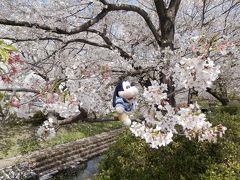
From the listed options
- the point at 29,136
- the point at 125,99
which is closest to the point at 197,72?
the point at 125,99

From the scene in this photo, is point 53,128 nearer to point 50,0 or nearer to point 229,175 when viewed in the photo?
point 229,175

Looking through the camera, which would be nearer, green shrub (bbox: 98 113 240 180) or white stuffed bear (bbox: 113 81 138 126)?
white stuffed bear (bbox: 113 81 138 126)

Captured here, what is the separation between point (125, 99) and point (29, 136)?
37.5ft

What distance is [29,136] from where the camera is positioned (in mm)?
15039

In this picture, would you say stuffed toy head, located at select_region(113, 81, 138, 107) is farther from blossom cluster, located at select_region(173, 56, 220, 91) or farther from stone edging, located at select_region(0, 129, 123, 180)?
stone edging, located at select_region(0, 129, 123, 180)

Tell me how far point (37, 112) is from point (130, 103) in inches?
541

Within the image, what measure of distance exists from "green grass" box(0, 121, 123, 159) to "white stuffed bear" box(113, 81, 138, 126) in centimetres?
911

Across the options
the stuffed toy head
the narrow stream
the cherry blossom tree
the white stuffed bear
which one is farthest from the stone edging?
the stuffed toy head

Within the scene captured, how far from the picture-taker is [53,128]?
17.6 ft

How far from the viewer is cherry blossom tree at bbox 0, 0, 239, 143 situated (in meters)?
4.26

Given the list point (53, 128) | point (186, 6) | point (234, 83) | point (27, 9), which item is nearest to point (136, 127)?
point (53, 128)

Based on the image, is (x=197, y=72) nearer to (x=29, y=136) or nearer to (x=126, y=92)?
(x=126, y=92)

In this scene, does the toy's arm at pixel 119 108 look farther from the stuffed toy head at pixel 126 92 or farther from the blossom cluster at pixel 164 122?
the blossom cluster at pixel 164 122

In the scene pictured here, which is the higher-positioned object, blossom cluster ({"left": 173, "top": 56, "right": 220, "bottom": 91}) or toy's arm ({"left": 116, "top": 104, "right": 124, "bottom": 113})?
blossom cluster ({"left": 173, "top": 56, "right": 220, "bottom": 91})
